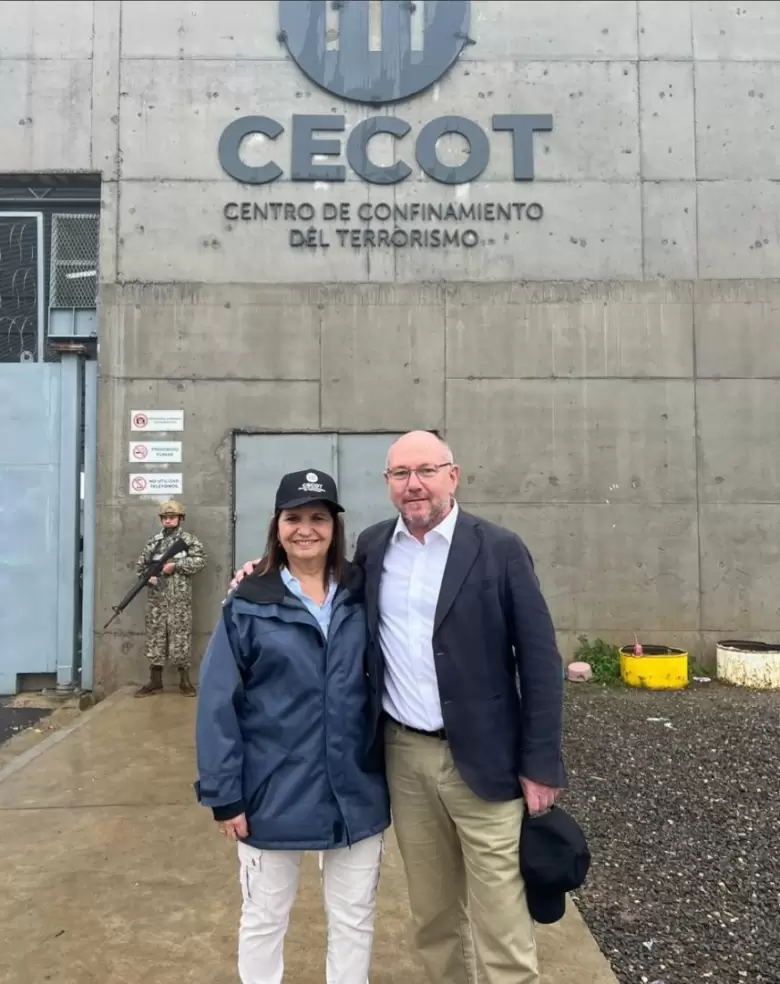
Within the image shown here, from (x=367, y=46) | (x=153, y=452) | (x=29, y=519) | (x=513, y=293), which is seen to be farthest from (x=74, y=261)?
(x=513, y=293)

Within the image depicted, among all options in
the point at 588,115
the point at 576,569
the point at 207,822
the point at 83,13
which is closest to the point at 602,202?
the point at 588,115

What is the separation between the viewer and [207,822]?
3828 millimetres

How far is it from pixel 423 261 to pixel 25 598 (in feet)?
16.1

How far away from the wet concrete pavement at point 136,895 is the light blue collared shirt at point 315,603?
1.32m

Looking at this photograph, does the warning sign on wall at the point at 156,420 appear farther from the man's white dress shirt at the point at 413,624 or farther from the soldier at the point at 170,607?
the man's white dress shirt at the point at 413,624

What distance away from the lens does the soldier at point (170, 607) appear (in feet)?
21.3

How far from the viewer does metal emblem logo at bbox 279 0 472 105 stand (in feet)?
23.4

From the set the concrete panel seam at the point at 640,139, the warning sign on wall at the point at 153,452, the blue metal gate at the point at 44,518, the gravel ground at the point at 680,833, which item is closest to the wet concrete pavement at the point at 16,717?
the blue metal gate at the point at 44,518

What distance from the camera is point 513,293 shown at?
7.04 meters

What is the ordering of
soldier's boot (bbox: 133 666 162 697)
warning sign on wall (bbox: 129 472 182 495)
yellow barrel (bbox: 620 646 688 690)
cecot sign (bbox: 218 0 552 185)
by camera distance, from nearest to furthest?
yellow barrel (bbox: 620 646 688 690), soldier's boot (bbox: 133 666 162 697), warning sign on wall (bbox: 129 472 182 495), cecot sign (bbox: 218 0 552 185)

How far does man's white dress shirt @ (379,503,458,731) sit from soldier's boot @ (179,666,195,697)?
4802 millimetres

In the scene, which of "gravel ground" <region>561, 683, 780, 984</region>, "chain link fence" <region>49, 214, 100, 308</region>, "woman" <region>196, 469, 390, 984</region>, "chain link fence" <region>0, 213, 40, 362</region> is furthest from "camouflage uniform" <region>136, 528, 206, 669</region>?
"woman" <region>196, 469, 390, 984</region>

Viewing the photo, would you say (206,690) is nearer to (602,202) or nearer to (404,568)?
(404,568)

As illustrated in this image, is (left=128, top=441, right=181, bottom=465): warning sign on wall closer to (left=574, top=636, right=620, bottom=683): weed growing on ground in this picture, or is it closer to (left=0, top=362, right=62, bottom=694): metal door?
(left=0, top=362, right=62, bottom=694): metal door
